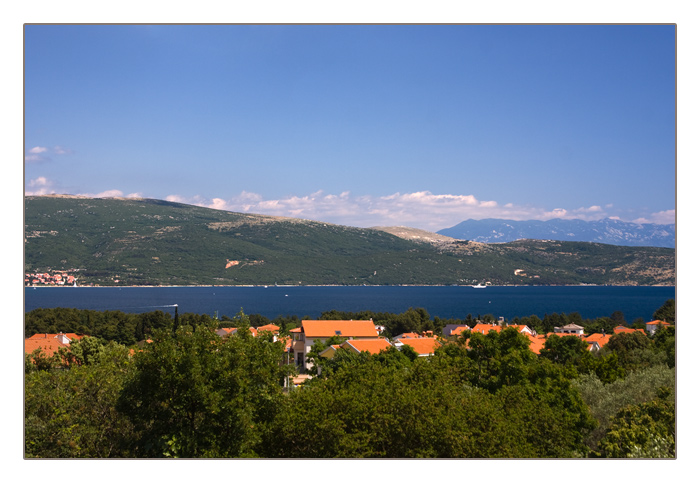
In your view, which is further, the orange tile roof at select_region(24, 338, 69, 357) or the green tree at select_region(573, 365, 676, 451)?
the orange tile roof at select_region(24, 338, 69, 357)

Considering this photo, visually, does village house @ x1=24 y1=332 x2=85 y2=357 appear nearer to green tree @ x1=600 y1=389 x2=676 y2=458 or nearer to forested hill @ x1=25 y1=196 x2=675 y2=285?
green tree @ x1=600 y1=389 x2=676 y2=458

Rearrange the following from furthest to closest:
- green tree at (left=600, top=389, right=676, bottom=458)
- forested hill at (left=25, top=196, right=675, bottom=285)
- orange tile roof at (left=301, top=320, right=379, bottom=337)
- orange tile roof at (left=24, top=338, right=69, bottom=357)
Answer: forested hill at (left=25, top=196, right=675, bottom=285) < orange tile roof at (left=301, top=320, right=379, bottom=337) < orange tile roof at (left=24, top=338, right=69, bottom=357) < green tree at (left=600, top=389, right=676, bottom=458)

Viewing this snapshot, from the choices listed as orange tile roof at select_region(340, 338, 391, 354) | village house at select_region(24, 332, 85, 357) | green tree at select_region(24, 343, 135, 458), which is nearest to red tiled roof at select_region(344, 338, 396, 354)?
orange tile roof at select_region(340, 338, 391, 354)

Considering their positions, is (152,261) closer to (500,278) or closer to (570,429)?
(500,278)

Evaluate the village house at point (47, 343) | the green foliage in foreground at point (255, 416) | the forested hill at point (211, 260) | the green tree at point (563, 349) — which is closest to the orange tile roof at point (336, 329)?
the green tree at point (563, 349)

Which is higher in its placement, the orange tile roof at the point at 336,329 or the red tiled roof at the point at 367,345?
the red tiled roof at the point at 367,345

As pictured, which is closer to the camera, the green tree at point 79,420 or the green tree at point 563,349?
the green tree at point 79,420

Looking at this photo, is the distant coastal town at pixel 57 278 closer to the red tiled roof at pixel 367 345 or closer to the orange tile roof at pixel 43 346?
the orange tile roof at pixel 43 346

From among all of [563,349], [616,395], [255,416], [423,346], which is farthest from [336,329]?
[255,416]
